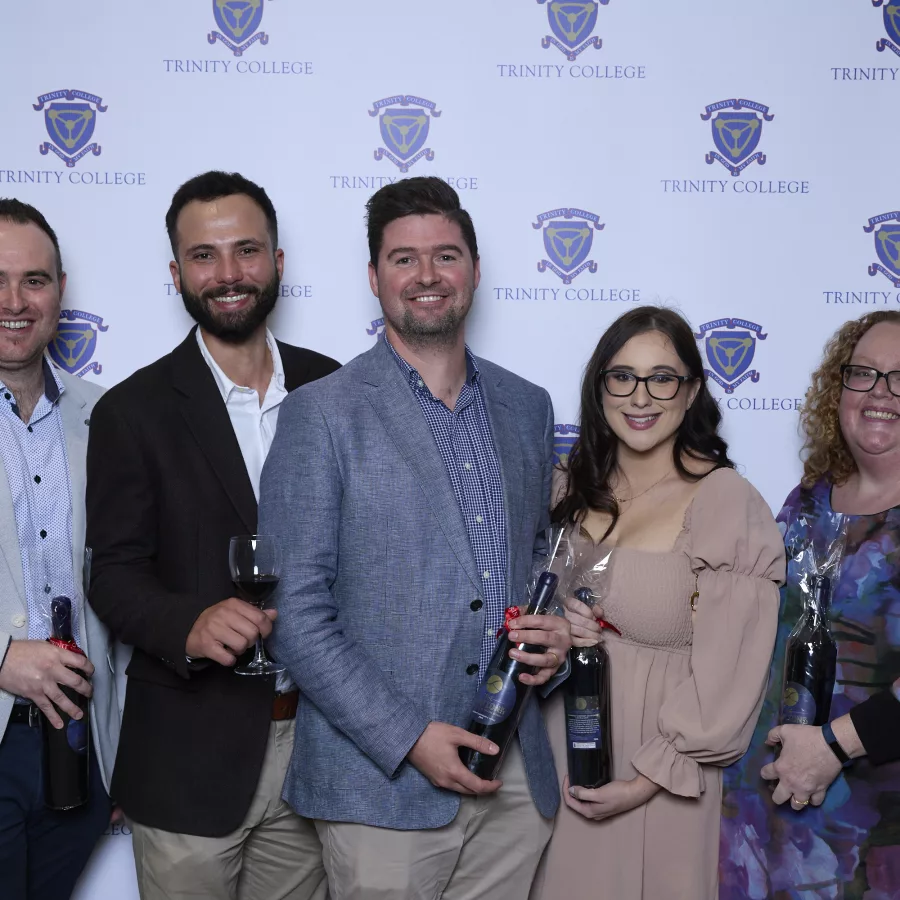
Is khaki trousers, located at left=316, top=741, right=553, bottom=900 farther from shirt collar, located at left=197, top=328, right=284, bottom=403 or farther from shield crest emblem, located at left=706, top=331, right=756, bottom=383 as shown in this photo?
shield crest emblem, located at left=706, top=331, right=756, bottom=383

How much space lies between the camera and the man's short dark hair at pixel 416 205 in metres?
2.52

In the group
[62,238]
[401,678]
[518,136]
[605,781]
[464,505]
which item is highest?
[518,136]

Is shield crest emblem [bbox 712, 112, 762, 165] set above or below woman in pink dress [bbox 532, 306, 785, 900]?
above

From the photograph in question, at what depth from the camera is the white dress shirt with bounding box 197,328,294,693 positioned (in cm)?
262

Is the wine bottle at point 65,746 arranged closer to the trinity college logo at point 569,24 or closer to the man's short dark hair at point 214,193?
the man's short dark hair at point 214,193

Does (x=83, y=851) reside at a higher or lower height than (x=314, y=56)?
lower

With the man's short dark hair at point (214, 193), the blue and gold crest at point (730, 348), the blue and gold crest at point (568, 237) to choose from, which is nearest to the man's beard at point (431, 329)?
the man's short dark hair at point (214, 193)

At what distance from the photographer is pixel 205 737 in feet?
8.00

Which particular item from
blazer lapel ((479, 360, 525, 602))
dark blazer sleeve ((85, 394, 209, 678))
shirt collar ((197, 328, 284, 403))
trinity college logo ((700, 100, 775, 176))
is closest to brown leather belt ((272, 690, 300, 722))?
dark blazer sleeve ((85, 394, 209, 678))

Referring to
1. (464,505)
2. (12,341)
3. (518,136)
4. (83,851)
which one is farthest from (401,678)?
(518,136)

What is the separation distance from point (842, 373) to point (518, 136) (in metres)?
1.29

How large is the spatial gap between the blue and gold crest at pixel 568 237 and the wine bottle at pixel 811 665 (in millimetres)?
1361

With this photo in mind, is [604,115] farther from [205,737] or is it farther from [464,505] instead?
[205,737]

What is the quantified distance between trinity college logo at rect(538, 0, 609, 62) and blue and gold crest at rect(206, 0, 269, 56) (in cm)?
91
